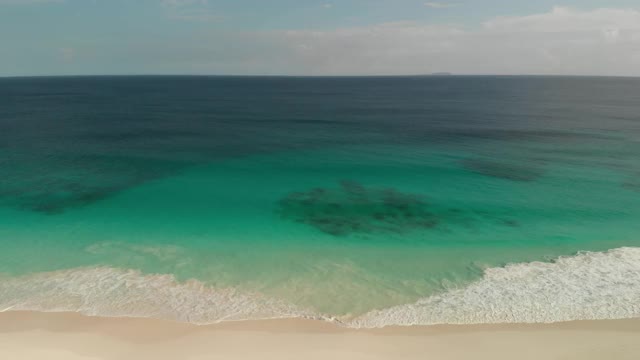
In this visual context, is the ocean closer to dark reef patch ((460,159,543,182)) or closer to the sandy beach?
dark reef patch ((460,159,543,182))

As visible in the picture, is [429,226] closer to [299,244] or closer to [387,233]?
[387,233]

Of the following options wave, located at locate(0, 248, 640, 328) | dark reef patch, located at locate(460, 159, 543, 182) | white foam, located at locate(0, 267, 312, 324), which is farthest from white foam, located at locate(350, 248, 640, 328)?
dark reef patch, located at locate(460, 159, 543, 182)

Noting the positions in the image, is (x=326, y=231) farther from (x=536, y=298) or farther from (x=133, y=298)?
(x=536, y=298)

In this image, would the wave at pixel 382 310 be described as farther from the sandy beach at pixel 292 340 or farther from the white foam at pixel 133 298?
the sandy beach at pixel 292 340

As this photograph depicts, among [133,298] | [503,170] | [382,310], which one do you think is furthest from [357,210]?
[503,170]

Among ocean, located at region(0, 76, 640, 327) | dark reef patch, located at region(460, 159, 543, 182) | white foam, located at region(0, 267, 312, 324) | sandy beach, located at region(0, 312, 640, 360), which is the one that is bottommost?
sandy beach, located at region(0, 312, 640, 360)

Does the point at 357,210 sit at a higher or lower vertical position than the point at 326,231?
higher

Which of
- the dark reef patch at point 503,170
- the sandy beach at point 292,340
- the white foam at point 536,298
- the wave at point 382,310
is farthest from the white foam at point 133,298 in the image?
the dark reef patch at point 503,170
